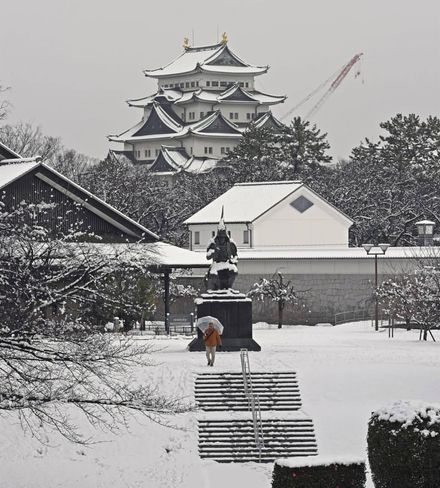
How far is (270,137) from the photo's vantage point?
7719cm

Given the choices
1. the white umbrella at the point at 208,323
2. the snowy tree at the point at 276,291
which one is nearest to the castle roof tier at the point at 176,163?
the snowy tree at the point at 276,291

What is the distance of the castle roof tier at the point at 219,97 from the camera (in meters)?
104

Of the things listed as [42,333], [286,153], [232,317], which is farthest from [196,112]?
[42,333]

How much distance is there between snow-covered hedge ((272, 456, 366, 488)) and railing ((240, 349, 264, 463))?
265 inches

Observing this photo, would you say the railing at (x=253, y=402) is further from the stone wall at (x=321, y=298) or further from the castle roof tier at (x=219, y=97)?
the castle roof tier at (x=219, y=97)

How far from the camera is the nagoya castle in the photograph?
322 ft

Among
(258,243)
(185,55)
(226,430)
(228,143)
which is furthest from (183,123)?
(226,430)

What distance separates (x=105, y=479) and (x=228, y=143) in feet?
255

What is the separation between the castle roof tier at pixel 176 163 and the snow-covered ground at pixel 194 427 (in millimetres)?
59410

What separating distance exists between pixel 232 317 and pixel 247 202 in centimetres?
3208

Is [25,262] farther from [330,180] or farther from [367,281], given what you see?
[330,180]

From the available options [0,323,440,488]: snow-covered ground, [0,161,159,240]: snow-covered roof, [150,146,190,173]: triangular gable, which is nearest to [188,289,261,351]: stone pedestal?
[0,323,440,488]: snow-covered ground

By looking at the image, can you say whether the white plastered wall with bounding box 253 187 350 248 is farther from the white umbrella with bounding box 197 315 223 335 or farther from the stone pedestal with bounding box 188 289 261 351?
the white umbrella with bounding box 197 315 223 335

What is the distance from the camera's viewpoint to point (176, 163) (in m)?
94.6
